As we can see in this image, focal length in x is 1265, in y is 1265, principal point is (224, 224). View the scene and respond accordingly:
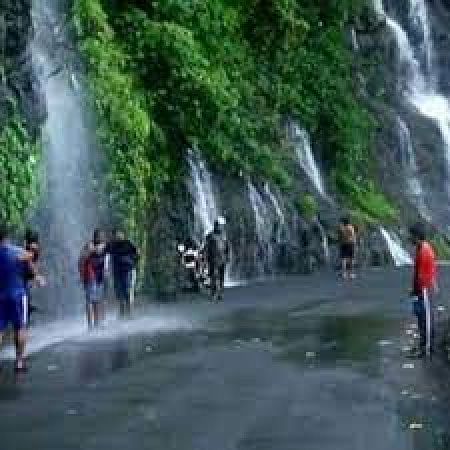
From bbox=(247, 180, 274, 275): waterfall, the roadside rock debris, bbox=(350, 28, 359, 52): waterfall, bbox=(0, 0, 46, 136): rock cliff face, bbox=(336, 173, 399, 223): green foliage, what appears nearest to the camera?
the roadside rock debris

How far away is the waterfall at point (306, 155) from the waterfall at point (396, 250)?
2240 mm

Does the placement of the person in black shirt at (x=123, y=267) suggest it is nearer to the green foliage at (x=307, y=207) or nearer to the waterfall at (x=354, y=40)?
the green foliage at (x=307, y=207)

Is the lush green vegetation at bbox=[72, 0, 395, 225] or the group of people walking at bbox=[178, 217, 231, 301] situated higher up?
the lush green vegetation at bbox=[72, 0, 395, 225]

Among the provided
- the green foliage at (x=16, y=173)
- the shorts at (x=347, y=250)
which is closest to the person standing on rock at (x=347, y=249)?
the shorts at (x=347, y=250)

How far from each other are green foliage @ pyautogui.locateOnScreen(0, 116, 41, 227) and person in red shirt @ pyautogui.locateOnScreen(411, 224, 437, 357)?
244 inches

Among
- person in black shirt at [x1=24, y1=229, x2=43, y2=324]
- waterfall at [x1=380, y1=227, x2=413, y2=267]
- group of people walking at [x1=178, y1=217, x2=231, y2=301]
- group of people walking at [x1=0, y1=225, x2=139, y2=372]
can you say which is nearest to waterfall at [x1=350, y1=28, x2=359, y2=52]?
waterfall at [x1=380, y1=227, x2=413, y2=267]

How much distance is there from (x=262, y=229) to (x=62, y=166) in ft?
32.5

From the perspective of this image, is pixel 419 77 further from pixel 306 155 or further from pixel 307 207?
pixel 307 207

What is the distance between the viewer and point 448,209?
44.2 meters

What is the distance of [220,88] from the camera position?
29312 millimetres

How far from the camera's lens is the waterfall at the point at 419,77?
157 ft

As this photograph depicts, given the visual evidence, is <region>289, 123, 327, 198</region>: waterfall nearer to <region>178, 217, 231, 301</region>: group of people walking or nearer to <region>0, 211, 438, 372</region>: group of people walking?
<region>178, 217, 231, 301</region>: group of people walking

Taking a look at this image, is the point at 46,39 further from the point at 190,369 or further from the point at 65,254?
the point at 190,369

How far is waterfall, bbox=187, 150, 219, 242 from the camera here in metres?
29.5
